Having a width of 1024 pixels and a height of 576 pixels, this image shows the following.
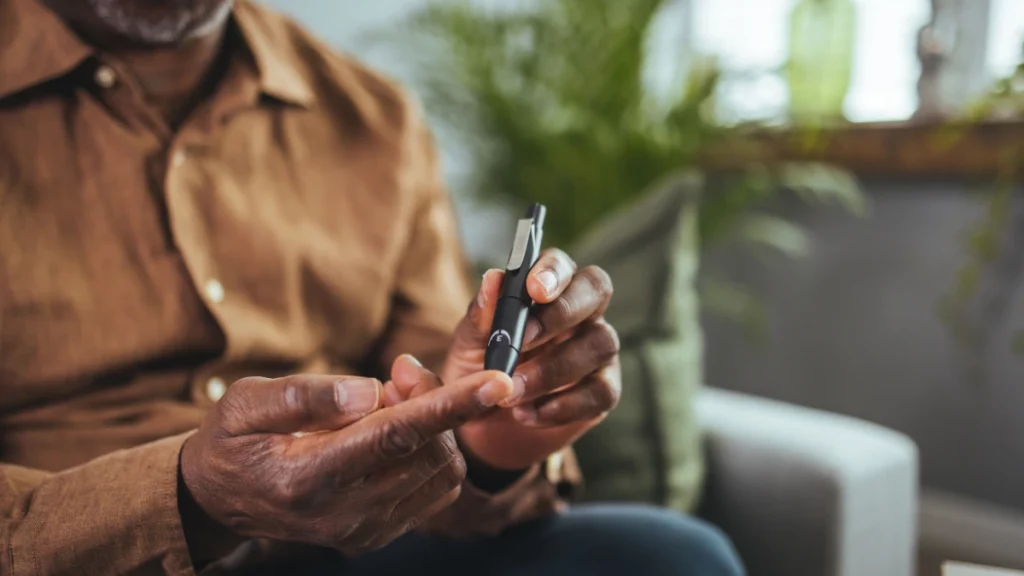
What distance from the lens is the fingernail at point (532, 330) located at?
1.79 ft

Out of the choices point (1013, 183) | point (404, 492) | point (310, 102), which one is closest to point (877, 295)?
point (1013, 183)

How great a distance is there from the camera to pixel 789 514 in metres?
0.94

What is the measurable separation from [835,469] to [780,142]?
3.32ft

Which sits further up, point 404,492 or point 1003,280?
point 404,492

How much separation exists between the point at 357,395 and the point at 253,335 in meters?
0.36

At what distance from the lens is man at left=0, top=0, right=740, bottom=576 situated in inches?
19.7

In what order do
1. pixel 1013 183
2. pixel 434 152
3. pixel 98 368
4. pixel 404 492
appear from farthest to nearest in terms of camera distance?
1. pixel 1013 183
2. pixel 434 152
3. pixel 98 368
4. pixel 404 492

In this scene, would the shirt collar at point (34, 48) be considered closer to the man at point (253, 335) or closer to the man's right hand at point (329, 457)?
the man at point (253, 335)

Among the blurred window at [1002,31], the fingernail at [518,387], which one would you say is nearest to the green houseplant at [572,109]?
the blurred window at [1002,31]

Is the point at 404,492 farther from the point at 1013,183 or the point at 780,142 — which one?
the point at 780,142

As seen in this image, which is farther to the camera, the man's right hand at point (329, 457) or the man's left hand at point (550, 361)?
the man's left hand at point (550, 361)

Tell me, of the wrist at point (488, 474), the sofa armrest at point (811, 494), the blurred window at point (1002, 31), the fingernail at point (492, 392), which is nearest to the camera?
the fingernail at point (492, 392)

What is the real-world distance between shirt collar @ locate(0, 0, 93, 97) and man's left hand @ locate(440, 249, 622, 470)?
0.44 meters

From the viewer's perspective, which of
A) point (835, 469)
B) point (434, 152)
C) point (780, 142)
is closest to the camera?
point (835, 469)
